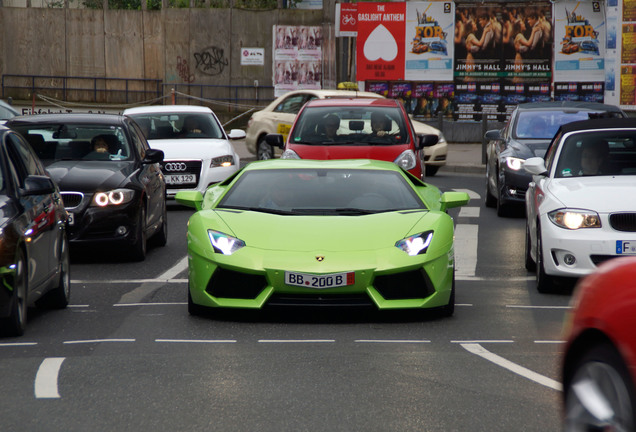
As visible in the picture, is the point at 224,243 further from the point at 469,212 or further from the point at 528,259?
the point at 469,212

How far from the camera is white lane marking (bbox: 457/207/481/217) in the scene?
701 inches

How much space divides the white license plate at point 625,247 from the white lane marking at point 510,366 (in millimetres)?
2514

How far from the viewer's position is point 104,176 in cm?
1274

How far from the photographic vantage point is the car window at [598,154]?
11.6 m

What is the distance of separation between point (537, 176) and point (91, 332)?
204 inches

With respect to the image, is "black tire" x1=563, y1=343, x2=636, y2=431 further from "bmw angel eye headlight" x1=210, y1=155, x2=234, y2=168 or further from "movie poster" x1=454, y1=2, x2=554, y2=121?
"movie poster" x1=454, y1=2, x2=554, y2=121

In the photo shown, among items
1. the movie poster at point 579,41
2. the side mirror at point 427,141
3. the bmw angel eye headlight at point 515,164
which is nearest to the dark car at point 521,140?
the bmw angel eye headlight at point 515,164

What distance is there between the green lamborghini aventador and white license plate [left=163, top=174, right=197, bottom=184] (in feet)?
28.3

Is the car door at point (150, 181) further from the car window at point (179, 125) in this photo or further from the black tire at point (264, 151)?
the black tire at point (264, 151)

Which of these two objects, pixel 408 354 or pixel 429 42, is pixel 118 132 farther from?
pixel 429 42

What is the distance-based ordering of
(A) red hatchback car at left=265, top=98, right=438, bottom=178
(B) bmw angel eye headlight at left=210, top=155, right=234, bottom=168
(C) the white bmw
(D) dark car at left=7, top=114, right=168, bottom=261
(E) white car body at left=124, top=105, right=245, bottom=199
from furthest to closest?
1. (B) bmw angel eye headlight at left=210, top=155, right=234, bottom=168
2. (E) white car body at left=124, top=105, right=245, bottom=199
3. (A) red hatchback car at left=265, top=98, right=438, bottom=178
4. (D) dark car at left=7, top=114, right=168, bottom=261
5. (C) the white bmw

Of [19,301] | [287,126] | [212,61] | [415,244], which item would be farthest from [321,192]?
[212,61]

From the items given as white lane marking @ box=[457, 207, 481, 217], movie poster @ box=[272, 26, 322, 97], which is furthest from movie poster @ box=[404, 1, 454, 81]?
white lane marking @ box=[457, 207, 481, 217]

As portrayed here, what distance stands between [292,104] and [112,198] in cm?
1318
